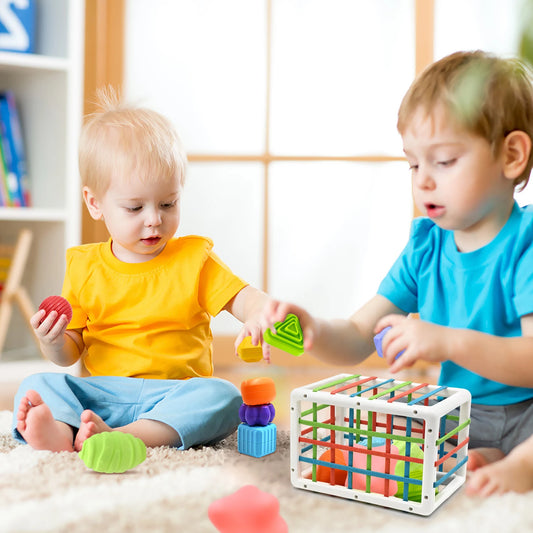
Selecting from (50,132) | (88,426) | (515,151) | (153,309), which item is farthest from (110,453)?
(50,132)

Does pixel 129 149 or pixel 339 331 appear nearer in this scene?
pixel 339 331

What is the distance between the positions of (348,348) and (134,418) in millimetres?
349

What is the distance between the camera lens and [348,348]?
1061 mm

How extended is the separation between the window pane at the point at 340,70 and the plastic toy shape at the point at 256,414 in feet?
4.10

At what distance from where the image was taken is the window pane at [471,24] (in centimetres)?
208

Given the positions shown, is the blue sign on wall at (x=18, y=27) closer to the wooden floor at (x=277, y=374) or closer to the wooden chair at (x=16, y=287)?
the wooden chair at (x=16, y=287)

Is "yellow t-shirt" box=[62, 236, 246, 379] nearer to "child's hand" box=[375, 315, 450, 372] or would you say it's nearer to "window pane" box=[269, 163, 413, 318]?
"child's hand" box=[375, 315, 450, 372]

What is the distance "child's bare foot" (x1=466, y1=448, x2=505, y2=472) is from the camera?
36.3 inches

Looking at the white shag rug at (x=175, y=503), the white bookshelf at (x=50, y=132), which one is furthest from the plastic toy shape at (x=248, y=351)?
the white bookshelf at (x=50, y=132)

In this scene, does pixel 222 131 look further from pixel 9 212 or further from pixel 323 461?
pixel 323 461

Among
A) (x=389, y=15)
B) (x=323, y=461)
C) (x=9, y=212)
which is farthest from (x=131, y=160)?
(x=389, y=15)

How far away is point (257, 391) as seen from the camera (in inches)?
40.0

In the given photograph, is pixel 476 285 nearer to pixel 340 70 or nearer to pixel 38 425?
pixel 38 425

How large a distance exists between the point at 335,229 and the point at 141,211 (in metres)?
1.15
